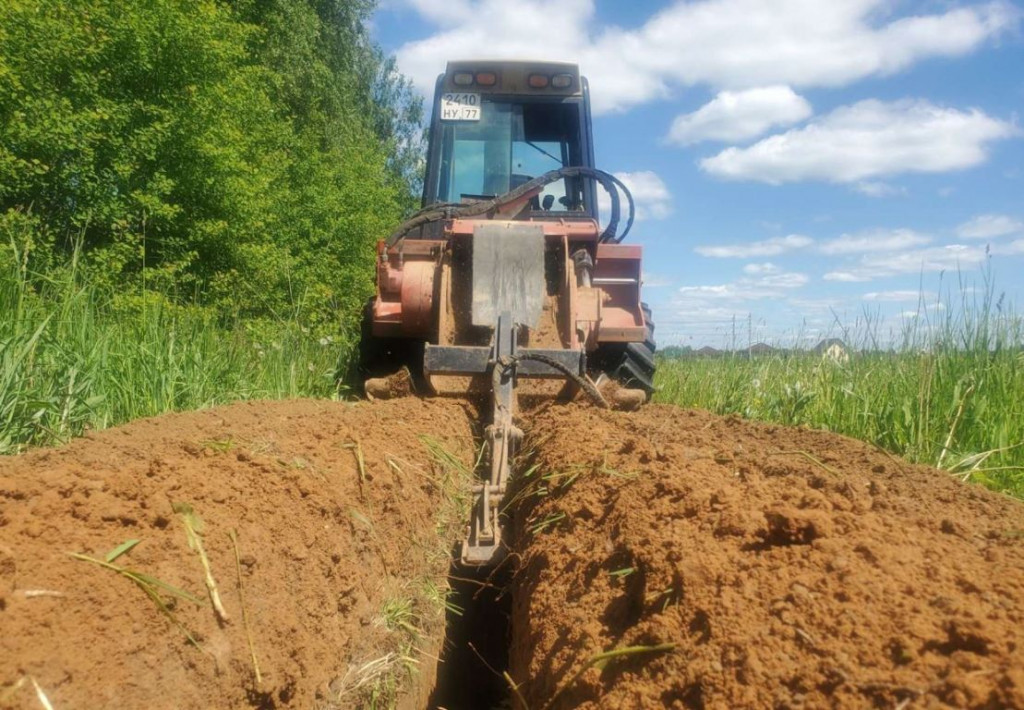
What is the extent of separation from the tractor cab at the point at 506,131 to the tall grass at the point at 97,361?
7.56 feet

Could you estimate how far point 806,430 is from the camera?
509cm

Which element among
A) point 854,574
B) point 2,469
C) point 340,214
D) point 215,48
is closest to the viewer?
point 854,574

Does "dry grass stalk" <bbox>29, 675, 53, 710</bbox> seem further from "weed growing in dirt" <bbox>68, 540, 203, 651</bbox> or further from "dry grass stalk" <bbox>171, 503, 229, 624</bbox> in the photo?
"dry grass stalk" <bbox>171, 503, 229, 624</bbox>

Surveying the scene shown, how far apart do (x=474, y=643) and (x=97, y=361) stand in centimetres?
251

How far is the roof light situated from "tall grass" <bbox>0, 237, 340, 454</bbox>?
3323 mm

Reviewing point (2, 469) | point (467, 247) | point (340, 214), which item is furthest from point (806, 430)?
point (340, 214)

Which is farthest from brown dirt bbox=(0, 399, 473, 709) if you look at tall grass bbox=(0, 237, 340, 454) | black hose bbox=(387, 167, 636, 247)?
black hose bbox=(387, 167, 636, 247)

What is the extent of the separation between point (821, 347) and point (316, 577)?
617cm

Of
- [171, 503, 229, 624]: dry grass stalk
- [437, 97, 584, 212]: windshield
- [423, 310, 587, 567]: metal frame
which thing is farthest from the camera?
[437, 97, 584, 212]: windshield

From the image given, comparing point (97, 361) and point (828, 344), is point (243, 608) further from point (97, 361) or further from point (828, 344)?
point (828, 344)

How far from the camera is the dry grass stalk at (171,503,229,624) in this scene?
7.09ft

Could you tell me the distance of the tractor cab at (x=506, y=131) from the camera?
7461 mm

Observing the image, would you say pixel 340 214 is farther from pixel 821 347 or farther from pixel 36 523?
pixel 36 523

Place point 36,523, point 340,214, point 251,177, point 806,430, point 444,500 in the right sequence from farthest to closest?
point 340,214
point 251,177
point 806,430
point 444,500
point 36,523
